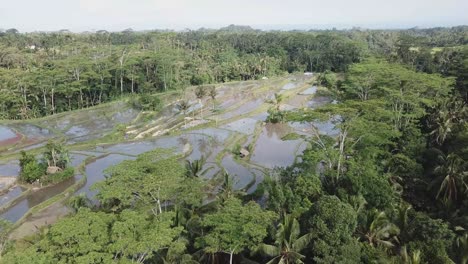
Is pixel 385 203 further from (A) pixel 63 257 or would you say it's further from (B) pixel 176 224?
(A) pixel 63 257

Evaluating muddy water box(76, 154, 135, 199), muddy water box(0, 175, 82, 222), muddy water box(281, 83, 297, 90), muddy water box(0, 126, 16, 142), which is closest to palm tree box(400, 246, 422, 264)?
muddy water box(76, 154, 135, 199)

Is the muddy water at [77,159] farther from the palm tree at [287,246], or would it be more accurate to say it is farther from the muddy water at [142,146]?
the palm tree at [287,246]

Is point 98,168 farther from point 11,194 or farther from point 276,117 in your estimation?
point 276,117

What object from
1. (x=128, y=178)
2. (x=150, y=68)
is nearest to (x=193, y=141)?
(x=128, y=178)

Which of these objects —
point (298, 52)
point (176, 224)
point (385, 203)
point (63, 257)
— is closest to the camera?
point (63, 257)

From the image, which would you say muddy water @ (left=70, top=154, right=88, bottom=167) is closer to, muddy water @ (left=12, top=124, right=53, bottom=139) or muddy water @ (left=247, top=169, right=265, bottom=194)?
muddy water @ (left=12, top=124, right=53, bottom=139)

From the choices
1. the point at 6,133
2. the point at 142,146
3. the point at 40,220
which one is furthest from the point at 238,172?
the point at 6,133
